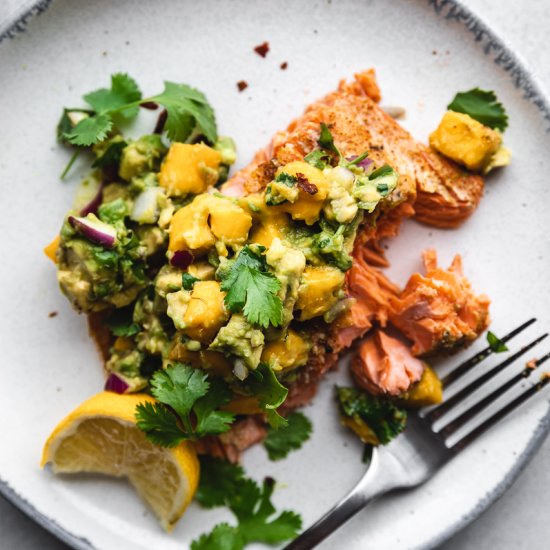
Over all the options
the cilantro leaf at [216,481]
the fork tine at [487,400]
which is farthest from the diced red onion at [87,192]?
the fork tine at [487,400]

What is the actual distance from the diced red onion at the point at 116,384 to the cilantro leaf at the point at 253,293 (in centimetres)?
79

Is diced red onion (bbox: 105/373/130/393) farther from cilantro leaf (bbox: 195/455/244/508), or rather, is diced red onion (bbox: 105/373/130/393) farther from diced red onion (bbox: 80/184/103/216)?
diced red onion (bbox: 80/184/103/216)

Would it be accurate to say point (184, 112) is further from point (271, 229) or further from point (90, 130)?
point (271, 229)

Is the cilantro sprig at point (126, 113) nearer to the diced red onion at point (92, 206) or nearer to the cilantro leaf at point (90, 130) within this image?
the cilantro leaf at point (90, 130)

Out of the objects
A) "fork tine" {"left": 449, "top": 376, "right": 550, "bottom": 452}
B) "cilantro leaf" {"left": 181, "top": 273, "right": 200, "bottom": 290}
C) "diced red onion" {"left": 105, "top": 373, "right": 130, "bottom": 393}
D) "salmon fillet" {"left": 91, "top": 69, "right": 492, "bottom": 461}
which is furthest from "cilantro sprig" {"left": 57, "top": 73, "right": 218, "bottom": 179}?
"fork tine" {"left": 449, "top": 376, "right": 550, "bottom": 452}

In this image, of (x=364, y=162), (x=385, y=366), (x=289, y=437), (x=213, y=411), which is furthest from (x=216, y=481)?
(x=364, y=162)

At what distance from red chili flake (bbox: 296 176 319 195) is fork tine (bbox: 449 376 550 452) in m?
1.35

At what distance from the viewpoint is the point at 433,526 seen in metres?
3.01

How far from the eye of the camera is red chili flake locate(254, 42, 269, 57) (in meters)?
3.13

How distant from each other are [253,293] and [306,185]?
0.46 m

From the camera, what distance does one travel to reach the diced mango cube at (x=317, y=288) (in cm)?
248

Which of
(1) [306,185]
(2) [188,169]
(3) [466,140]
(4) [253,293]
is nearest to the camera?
(4) [253,293]

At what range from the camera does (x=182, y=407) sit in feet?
8.73

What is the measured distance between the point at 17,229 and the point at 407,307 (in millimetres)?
1805
